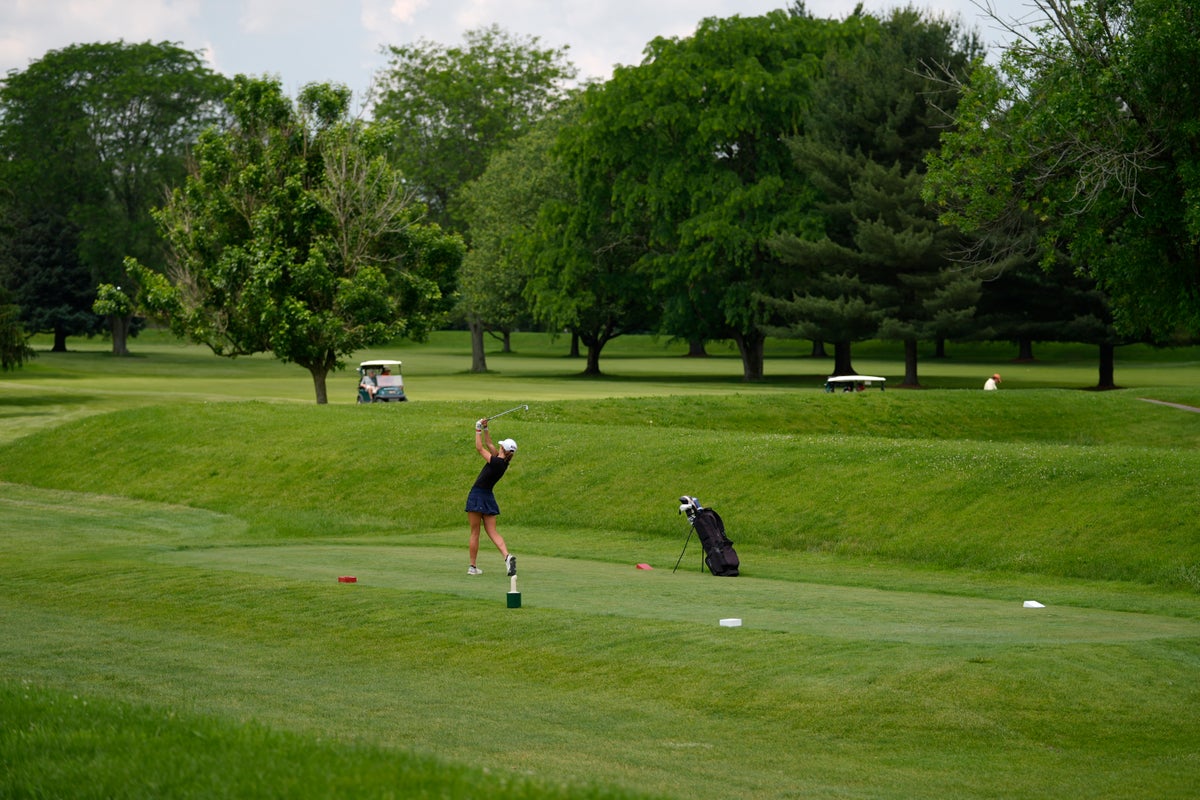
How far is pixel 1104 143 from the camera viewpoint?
26.4m

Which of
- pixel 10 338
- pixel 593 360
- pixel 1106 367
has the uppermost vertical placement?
pixel 10 338

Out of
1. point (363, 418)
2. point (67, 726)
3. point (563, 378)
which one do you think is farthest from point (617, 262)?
point (67, 726)

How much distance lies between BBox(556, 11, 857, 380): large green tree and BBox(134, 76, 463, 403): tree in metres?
25.1

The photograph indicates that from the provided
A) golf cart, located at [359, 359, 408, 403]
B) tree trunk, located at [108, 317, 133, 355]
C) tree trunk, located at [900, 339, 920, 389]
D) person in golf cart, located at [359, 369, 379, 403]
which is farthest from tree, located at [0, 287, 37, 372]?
tree trunk, located at [108, 317, 133, 355]

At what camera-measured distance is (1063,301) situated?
7144cm

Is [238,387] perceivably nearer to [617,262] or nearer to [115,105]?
[617,262]

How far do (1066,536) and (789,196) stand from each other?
176ft

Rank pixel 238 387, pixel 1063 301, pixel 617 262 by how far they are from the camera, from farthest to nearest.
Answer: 1. pixel 617 262
2. pixel 238 387
3. pixel 1063 301

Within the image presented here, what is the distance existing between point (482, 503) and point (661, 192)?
59.3 meters

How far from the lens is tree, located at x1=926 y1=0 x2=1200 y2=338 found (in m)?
24.9

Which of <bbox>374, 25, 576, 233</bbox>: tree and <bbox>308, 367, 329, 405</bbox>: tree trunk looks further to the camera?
<bbox>374, 25, 576, 233</bbox>: tree

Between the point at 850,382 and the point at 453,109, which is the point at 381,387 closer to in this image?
the point at 850,382

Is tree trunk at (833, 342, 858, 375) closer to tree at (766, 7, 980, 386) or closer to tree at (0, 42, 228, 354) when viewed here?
tree at (766, 7, 980, 386)

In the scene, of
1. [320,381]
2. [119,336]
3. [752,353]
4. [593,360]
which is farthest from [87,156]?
[320,381]
